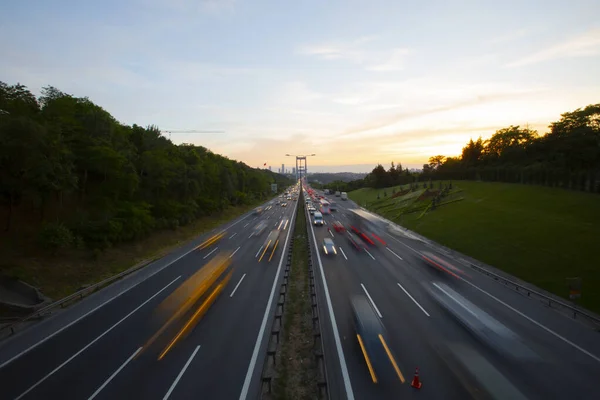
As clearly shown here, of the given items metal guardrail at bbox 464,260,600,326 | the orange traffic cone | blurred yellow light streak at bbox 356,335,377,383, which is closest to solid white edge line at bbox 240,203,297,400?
blurred yellow light streak at bbox 356,335,377,383

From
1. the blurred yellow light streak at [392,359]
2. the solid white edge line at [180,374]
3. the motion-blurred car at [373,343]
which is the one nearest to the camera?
the solid white edge line at [180,374]

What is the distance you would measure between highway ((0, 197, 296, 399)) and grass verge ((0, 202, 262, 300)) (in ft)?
10.7

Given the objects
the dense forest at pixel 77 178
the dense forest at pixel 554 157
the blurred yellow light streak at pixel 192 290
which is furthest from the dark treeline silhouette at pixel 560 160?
the dense forest at pixel 77 178

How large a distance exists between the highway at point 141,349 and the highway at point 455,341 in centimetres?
385

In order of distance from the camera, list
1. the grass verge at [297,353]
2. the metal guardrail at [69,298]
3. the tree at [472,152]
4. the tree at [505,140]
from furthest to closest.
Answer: the tree at [472,152]
the tree at [505,140]
the metal guardrail at [69,298]
the grass verge at [297,353]

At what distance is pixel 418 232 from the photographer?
41.5 meters

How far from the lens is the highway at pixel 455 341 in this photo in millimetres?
10742

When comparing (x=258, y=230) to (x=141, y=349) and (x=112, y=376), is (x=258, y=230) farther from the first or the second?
(x=112, y=376)

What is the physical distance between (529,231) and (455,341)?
2386 cm

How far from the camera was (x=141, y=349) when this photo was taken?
13352mm

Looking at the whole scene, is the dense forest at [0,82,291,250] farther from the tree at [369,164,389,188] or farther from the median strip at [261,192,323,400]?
the tree at [369,164,389,188]

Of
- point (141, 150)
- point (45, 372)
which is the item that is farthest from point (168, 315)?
point (141, 150)

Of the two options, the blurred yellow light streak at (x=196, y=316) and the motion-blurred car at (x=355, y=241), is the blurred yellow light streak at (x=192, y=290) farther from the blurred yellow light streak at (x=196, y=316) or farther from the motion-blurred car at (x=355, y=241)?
the motion-blurred car at (x=355, y=241)

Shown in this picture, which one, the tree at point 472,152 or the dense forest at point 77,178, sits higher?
the tree at point 472,152
